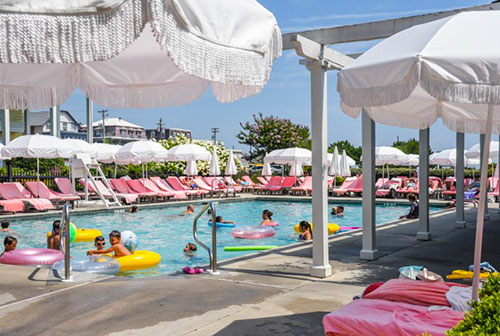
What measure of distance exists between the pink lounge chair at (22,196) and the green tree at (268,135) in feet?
93.1

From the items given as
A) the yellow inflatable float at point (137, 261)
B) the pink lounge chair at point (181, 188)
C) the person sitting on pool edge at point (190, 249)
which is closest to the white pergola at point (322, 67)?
the yellow inflatable float at point (137, 261)

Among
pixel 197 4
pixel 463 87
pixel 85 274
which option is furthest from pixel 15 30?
pixel 85 274

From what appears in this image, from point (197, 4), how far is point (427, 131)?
7999mm

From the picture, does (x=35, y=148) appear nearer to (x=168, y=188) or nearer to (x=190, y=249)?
(x=168, y=188)

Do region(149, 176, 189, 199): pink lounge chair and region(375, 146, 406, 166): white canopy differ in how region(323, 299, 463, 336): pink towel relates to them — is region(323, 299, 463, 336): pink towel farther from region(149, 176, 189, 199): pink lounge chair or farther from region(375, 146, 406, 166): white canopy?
region(375, 146, 406, 166): white canopy

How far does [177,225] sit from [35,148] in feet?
17.6

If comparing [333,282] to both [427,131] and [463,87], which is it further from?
[427,131]

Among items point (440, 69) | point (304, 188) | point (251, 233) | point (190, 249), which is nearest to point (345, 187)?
point (304, 188)

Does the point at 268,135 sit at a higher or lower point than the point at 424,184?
higher

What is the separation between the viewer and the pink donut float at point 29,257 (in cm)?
796

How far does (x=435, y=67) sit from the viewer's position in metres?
3.37

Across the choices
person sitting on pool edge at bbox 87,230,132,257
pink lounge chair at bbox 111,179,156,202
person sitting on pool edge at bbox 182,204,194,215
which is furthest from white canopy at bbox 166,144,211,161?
person sitting on pool edge at bbox 87,230,132,257

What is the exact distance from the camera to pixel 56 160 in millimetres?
25266

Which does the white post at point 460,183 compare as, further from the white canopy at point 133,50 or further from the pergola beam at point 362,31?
the white canopy at point 133,50
